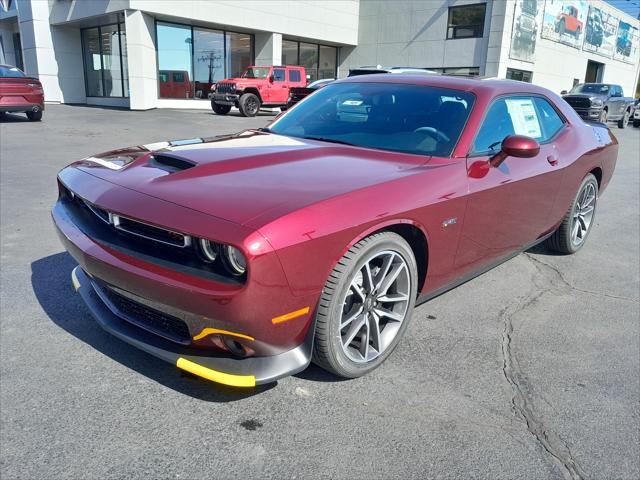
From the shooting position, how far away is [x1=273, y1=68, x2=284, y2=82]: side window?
20.4 meters

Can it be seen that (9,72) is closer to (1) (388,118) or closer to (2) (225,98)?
(2) (225,98)

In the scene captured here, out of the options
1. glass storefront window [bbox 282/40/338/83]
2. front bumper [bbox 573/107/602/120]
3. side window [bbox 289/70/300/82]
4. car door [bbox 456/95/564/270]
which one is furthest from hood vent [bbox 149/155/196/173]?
glass storefront window [bbox 282/40/338/83]

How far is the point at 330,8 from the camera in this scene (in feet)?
91.8

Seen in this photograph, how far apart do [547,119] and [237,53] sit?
76.2 feet

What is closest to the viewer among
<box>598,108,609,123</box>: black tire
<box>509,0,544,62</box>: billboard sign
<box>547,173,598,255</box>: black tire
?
<box>547,173,598,255</box>: black tire

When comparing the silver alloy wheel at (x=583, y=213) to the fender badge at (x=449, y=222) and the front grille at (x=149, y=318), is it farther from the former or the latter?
the front grille at (x=149, y=318)

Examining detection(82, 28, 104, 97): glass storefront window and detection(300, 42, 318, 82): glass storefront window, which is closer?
detection(82, 28, 104, 97): glass storefront window

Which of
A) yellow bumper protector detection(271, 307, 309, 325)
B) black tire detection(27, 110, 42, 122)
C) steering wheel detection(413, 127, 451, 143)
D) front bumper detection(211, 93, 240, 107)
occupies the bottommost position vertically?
black tire detection(27, 110, 42, 122)

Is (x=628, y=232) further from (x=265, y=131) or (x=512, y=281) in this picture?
(x=265, y=131)

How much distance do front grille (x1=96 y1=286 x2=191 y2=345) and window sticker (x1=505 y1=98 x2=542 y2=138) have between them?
2740 mm

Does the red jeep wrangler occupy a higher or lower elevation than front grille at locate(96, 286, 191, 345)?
higher

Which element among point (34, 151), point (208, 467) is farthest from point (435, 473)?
point (34, 151)

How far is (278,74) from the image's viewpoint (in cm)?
2052

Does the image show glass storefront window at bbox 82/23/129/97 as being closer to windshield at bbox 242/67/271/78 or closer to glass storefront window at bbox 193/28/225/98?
glass storefront window at bbox 193/28/225/98
